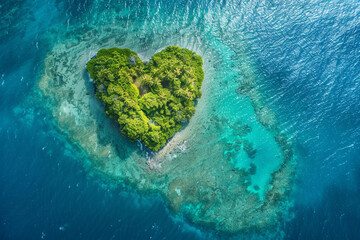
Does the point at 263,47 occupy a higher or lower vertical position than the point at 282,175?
higher

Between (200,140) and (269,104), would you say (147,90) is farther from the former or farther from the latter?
(269,104)

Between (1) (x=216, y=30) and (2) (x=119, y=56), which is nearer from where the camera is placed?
(2) (x=119, y=56)

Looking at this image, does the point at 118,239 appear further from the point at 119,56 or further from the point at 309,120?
the point at 309,120

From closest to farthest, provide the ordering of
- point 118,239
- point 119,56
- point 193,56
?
point 118,239 < point 119,56 < point 193,56

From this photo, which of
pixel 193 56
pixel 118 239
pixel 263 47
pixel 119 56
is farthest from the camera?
pixel 263 47

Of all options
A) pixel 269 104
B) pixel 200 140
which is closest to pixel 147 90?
pixel 200 140

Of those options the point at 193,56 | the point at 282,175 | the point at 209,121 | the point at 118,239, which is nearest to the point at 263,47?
the point at 193,56

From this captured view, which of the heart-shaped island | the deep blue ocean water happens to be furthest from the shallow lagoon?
the heart-shaped island
